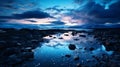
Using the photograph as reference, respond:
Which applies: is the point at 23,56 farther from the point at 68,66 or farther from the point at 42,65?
the point at 68,66

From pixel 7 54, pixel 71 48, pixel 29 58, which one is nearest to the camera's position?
pixel 29 58

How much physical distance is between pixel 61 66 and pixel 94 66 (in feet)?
7.50

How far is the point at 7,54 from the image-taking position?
1461 cm

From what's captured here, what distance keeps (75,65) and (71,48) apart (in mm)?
7840

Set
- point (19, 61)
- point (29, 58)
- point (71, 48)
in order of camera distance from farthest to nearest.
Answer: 1. point (71, 48)
2. point (29, 58)
3. point (19, 61)

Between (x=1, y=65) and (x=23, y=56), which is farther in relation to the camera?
(x=23, y=56)

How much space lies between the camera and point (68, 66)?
1121 centimetres

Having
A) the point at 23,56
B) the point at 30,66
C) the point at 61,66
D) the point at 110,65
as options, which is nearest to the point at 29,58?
the point at 23,56

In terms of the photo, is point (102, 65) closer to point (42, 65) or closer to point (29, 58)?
point (42, 65)

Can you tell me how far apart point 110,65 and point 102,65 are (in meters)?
0.54

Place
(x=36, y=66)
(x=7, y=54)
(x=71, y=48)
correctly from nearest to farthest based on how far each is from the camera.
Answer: (x=36, y=66), (x=7, y=54), (x=71, y=48)

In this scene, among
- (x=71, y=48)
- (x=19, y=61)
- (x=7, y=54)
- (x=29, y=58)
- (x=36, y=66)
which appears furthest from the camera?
(x=71, y=48)

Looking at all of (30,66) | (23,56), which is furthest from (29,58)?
(30,66)

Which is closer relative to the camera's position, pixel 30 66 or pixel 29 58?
pixel 30 66
